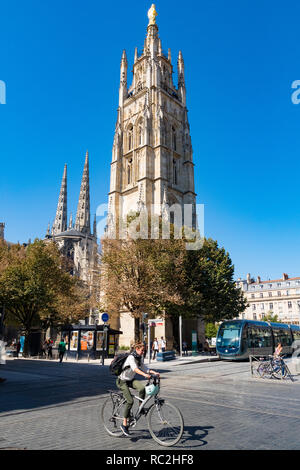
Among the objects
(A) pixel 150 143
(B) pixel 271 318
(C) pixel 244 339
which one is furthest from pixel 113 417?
(B) pixel 271 318

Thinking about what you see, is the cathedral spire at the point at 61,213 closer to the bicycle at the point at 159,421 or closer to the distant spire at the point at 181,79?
the distant spire at the point at 181,79

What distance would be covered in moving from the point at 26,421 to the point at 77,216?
96.5 m

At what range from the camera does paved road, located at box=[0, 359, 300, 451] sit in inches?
191

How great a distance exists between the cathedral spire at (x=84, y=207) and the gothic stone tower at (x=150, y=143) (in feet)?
174

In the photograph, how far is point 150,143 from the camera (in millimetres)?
41188

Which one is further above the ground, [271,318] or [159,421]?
[159,421]

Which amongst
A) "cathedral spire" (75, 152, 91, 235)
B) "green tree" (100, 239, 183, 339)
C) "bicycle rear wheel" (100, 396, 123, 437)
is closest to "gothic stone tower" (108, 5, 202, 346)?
"green tree" (100, 239, 183, 339)

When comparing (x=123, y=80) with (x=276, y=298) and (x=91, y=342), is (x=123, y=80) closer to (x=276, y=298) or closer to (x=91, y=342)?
(x=91, y=342)

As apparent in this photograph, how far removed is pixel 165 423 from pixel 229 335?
57.6 ft

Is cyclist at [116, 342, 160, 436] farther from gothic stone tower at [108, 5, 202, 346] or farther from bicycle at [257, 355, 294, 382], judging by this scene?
gothic stone tower at [108, 5, 202, 346]

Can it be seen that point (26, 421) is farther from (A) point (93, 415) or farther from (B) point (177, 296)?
(B) point (177, 296)

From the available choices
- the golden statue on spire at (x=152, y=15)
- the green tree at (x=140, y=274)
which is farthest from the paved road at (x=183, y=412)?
the golden statue on spire at (x=152, y=15)

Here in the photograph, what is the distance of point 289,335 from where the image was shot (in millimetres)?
26828
